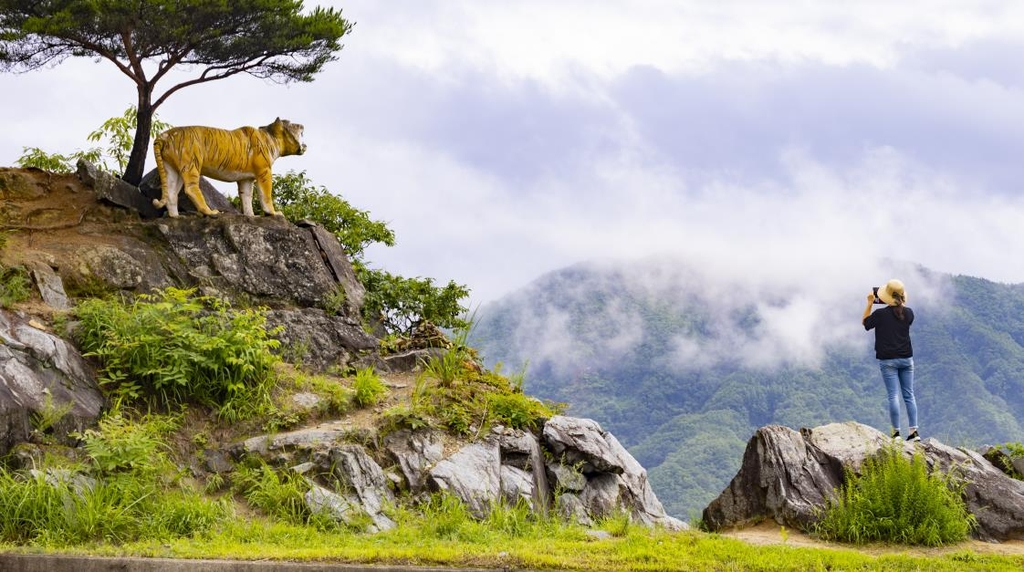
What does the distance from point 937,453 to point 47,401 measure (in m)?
10.3

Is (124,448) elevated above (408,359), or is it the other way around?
(408,359)

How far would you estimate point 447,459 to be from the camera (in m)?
11.7

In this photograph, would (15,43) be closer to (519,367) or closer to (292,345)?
(292,345)

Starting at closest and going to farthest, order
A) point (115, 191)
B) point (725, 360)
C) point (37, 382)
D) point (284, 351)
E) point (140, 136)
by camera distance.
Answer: point (37, 382) → point (284, 351) → point (115, 191) → point (140, 136) → point (725, 360)

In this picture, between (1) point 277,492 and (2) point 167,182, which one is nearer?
(1) point 277,492

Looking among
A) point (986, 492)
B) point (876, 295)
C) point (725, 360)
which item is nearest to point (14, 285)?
point (876, 295)

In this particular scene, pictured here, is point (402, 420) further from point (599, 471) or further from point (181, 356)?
point (181, 356)

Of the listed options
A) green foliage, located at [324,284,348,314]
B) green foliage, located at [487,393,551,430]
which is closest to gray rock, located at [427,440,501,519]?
green foliage, located at [487,393,551,430]

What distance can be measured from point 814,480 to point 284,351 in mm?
7481

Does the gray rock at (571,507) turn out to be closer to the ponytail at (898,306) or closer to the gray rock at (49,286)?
the ponytail at (898,306)

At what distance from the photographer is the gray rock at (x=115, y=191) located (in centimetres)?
1597

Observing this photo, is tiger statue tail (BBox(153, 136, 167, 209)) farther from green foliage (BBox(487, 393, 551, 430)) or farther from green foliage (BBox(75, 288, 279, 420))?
green foliage (BBox(487, 393, 551, 430))

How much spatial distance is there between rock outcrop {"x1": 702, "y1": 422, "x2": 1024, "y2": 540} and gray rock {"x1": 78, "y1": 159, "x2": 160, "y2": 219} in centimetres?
1022

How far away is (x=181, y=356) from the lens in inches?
464
